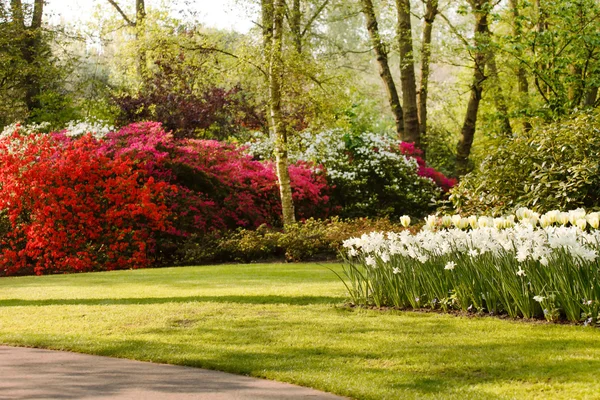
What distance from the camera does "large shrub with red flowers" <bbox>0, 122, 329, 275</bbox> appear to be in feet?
46.4

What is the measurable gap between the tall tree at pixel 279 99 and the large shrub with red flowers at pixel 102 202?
1.14 metres

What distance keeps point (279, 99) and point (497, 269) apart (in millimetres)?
8846

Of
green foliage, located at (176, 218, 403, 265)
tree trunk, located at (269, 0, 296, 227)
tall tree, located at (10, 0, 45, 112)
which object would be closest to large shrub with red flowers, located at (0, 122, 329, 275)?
green foliage, located at (176, 218, 403, 265)

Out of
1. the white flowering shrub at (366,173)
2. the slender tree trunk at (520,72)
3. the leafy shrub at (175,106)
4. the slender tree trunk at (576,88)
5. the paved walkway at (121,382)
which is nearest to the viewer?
the paved walkway at (121,382)

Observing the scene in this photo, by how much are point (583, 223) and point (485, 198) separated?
5383mm

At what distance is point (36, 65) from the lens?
24406 mm

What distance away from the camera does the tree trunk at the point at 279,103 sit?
557 inches

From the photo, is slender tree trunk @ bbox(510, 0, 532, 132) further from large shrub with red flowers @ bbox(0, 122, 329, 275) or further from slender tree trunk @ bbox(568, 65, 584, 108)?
Result: large shrub with red flowers @ bbox(0, 122, 329, 275)

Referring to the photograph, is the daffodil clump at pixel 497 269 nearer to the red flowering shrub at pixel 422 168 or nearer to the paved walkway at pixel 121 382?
the paved walkway at pixel 121 382

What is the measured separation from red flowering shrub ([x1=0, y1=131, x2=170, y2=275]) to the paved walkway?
842 cm

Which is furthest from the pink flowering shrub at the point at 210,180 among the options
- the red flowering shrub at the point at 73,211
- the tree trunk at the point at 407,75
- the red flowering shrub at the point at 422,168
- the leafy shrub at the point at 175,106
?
the tree trunk at the point at 407,75

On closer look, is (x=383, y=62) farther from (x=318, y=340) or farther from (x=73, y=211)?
(x=318, y=340)

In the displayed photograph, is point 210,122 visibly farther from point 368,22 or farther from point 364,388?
point 364,388

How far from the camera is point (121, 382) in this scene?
5055 mm
